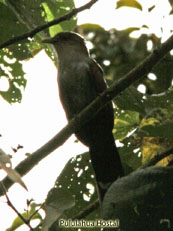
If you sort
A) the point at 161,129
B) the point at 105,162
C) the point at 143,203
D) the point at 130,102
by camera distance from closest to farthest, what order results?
the point at 143,203
the point at 161,129
the point at 130,102
the point at 105,162

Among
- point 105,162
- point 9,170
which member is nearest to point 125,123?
point 105,162

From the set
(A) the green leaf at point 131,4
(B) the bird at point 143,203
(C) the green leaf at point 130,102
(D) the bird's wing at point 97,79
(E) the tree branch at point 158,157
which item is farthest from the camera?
(D) the bird's wing at point 97,79

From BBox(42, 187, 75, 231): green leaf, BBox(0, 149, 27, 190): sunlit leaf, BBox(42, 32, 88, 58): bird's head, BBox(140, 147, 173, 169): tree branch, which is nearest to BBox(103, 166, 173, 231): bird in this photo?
BBox(42, 187, 75, 231): green leaf

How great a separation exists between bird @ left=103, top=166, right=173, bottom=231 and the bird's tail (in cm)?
173

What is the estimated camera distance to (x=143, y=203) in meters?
1.99

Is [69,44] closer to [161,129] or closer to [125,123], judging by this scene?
[125,123]

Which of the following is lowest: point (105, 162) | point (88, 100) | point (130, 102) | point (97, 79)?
point (105, 162)

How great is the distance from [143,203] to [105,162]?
8.53 feet

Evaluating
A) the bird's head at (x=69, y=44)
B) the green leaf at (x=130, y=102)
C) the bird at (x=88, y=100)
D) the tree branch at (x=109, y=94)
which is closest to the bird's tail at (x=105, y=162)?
the bird at (x=88, y=100)

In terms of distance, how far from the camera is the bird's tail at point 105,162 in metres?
4.20

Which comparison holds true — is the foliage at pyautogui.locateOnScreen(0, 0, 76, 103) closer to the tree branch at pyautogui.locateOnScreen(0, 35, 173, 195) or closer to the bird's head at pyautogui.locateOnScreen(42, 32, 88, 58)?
the tree branch at pyautogui.locateOnScreen(0, 35, 173, 195)

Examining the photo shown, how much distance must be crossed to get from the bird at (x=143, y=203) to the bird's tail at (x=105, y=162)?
173 centimetres

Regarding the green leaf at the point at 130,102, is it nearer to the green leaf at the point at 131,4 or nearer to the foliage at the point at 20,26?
the foliage at the point at 20,26

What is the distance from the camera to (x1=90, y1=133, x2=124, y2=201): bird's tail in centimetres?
420
